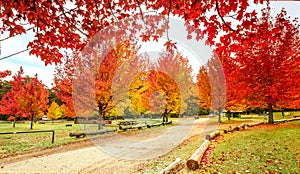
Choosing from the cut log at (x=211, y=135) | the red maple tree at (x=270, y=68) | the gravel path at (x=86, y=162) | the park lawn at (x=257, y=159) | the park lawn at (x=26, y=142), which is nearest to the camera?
the park lawn at (x=257, y=159)

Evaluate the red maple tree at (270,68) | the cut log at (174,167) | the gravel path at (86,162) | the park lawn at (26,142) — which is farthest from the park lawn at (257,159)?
the park lawn at (26,142)

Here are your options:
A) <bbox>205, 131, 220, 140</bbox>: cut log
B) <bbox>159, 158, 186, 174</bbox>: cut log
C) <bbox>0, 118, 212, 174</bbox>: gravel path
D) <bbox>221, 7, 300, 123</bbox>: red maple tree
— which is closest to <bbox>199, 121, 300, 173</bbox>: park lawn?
<bbox>159, 158, 186, 174</bbox>: cut log

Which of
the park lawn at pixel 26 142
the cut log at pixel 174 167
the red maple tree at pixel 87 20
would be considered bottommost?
the park lawn at pixel 26 142

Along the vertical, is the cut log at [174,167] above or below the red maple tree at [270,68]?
below

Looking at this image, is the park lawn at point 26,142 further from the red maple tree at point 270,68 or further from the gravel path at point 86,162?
the red maple tree at point 270,68

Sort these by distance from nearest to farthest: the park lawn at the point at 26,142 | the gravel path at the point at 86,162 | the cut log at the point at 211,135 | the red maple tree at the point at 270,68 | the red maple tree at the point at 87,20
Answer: the red maple tree at the point at 87,20
the gravel path at the point at 86,162
the park lawn at the point at 26,142
the cut log at the point at 211,135
the red maple tree at the point at 270,68

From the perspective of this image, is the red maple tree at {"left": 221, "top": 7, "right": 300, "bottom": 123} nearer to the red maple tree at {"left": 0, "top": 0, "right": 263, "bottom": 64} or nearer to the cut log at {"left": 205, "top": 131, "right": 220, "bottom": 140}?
the cut log at {"left": 205, "top": 131, "right": 220, "bottom": 140}

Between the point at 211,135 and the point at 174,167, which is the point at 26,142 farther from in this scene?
the point at 211,135

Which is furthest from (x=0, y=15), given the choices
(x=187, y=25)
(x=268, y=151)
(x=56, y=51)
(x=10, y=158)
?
(x=268, y=151)

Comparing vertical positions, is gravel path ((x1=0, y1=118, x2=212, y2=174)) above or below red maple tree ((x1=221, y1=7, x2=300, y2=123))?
below

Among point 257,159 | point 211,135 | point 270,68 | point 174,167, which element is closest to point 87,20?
point 174,167

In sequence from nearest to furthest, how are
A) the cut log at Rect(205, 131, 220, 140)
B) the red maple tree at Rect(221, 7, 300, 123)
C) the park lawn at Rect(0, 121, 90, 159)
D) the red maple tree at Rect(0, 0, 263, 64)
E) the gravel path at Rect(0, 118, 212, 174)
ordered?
the red maple tree at Rect(0, 0, 263, 64) → the gravel path at Rect(0, 118, 212, 174) → the park lawn at Rect(0, 121, 90, 159) → the cut log at Rect(205, 131, 220, 140) → the red maple tree at Rect(221, 7, 300, 123)

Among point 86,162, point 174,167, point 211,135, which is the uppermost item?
point 211,135

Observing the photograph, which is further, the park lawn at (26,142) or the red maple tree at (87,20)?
the park lawn at (26,142)
